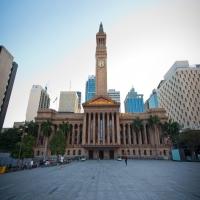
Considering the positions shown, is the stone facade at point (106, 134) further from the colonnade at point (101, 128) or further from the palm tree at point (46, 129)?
the palm tree at point (46, 129)

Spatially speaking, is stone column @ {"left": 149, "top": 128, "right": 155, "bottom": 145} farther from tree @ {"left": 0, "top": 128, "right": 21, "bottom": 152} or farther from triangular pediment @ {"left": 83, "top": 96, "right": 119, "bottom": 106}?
tree @ {"left": 0, "top": 128, "right": 21, "bottom": 152}

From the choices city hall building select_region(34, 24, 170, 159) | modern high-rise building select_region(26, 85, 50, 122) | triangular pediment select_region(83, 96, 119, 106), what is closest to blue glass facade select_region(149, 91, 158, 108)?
city hall building select_region(34, 24, 170, 159)

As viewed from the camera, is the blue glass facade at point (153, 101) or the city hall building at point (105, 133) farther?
the blue glass facade at point (153, 101)

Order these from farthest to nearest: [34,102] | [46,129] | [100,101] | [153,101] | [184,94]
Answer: [34,102]
[153,101]
[184,94]
[100,101]
[46,129]

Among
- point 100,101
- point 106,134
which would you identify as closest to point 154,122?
point 106,134

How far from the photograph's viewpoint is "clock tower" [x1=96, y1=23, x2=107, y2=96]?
89938 mm

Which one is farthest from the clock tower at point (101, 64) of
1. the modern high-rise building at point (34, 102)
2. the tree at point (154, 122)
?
the modern high-rise building at point (34, 102)

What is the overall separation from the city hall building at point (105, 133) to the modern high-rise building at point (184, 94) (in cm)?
1909

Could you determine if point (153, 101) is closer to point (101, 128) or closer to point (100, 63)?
point (100, 63)

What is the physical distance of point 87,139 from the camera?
76.8m

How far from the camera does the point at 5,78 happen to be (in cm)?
7900

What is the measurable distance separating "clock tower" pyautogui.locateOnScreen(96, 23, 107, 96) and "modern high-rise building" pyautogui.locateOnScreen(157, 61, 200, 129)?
154 ft

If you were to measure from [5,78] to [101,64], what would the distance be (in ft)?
169

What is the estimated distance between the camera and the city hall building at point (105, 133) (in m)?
75.2
